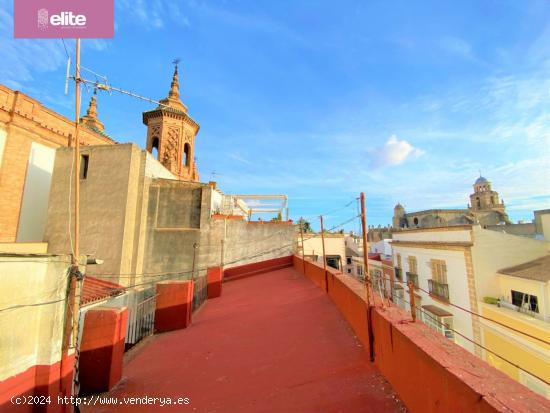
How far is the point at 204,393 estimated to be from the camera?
3.96 metres

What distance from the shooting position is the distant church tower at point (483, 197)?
193ft

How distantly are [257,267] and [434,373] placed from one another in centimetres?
1272

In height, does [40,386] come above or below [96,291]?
below

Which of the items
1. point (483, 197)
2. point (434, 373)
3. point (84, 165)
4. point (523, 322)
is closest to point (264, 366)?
point (434, 373)

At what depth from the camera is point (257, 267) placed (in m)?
14.6

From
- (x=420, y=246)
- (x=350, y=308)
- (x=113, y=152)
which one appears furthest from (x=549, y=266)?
(x=113, y=152)

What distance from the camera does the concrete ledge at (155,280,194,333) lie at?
745 centimetres

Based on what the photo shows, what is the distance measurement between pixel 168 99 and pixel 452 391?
85.8 ft

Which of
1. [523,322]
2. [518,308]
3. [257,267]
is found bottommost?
[523,322]

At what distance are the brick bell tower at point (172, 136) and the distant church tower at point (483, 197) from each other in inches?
2400

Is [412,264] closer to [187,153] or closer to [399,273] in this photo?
[399,273]

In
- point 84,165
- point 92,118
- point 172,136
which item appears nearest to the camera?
point 84,165

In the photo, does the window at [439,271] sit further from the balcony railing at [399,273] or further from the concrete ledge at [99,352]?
the concrete ledge at [99,352]

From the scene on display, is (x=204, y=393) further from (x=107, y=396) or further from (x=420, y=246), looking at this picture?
(x=420, y=246)
